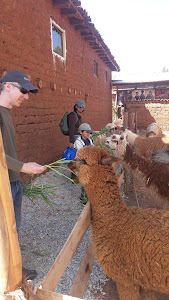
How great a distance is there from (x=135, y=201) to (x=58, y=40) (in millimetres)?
5941

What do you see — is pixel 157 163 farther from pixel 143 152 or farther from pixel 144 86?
pixel 144 86

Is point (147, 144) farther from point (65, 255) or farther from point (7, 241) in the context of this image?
point (7, 241)

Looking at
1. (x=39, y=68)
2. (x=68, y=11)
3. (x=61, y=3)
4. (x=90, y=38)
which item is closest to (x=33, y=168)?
(x=39, y=68)

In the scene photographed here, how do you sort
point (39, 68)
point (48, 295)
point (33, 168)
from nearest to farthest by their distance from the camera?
1. point (48, 295)
2. point (33, 168)
3. point (39, 68)

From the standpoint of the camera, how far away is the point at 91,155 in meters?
2.20

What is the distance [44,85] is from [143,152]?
12.1 feet

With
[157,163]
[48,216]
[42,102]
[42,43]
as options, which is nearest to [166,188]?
[157,163]

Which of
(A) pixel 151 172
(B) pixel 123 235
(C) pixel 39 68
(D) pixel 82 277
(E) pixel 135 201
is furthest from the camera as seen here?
(C) pixel 39 68

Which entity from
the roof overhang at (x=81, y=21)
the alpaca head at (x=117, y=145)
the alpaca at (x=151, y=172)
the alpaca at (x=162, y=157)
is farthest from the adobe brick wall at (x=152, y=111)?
the alpaca at (x=151, y=172)

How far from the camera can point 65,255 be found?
1.59m

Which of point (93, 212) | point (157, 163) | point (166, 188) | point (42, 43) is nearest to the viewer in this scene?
point (93, 212)

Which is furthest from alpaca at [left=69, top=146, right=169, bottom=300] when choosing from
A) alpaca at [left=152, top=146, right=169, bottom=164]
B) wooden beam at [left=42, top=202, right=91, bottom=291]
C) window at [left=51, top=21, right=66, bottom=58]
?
window at [left=51, top=21, right=66, bottom=58]

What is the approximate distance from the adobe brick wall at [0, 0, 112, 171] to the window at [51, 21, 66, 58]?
200mm

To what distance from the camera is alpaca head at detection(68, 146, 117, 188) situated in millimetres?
2135
